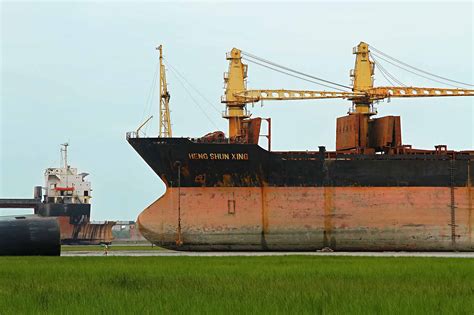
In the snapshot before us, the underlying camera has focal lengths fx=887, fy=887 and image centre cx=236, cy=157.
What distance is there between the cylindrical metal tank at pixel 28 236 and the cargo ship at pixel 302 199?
12145 millimetres

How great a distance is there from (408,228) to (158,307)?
35158 millimetres

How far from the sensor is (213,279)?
23.2 m

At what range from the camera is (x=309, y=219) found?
4919 centimetres

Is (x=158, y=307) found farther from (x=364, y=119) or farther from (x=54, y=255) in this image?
(x=364, y=119)

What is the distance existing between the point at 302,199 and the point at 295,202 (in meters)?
0.43

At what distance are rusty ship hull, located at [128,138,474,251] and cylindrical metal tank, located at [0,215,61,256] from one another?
39.9ft

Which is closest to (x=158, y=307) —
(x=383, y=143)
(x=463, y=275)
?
(x=463, y=275)

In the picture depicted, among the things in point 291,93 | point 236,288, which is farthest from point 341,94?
point 236,288

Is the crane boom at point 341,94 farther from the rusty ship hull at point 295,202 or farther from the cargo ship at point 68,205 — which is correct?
the cargo ship at point 68,205

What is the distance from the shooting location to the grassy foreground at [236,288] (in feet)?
53.4

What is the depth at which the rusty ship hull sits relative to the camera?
48875 millimetres

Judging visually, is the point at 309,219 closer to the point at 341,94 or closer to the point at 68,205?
the point at 341,94

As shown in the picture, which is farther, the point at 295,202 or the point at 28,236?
the point at 295,202

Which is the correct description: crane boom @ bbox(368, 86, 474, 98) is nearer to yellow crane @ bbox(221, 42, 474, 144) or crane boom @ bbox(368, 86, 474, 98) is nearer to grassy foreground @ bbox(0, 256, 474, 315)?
yellow crane @ bbox(221, 42, 474, 144)
